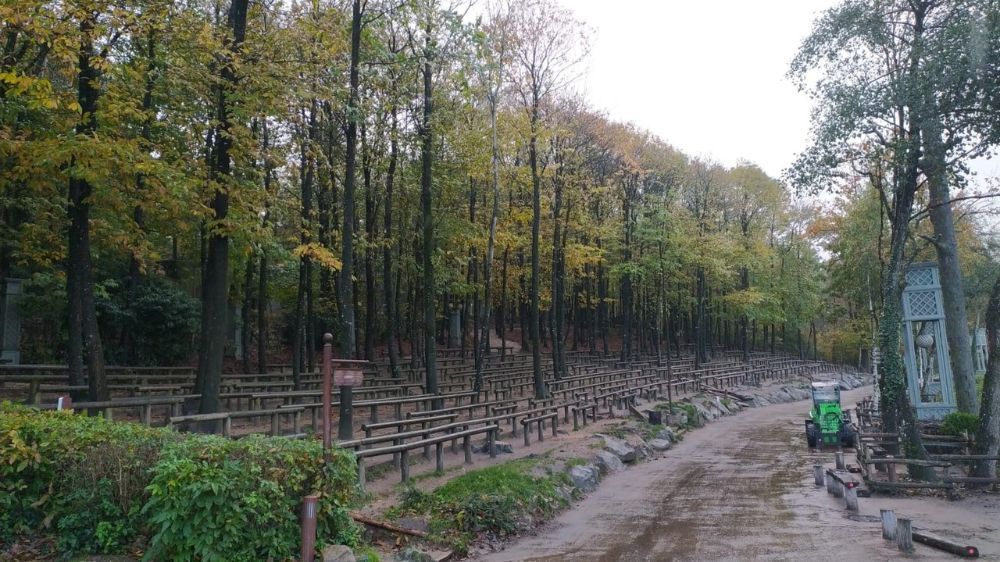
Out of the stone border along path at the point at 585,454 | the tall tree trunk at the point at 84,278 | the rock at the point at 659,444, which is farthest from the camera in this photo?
the rock at the point at 659,444

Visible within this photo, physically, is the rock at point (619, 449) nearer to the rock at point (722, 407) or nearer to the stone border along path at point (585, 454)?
the stone border along path at point (585, 454)

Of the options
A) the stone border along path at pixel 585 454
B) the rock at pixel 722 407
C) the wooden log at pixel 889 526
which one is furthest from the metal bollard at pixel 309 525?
the rock at pixel 722 407

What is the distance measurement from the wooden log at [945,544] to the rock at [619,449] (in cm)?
877

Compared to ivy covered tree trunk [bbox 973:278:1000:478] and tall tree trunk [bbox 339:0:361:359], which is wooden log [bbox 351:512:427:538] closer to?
tall tree trunk [bbox 339:0:361:359]

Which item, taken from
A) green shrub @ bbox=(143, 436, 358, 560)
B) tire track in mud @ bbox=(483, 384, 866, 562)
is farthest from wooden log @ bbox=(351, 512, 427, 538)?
green shrub @ bbox=(143, 436, 358, 560)

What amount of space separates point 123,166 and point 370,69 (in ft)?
27.1

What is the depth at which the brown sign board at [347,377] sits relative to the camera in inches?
299

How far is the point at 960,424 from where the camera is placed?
1719cm

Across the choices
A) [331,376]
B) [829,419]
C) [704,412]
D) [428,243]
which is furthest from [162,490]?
[704,412]

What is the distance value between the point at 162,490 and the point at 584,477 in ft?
33.3

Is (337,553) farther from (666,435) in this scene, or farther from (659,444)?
A: (666,435)

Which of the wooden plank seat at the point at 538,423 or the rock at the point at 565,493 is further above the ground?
the wooden plank seat at the point at 538,423

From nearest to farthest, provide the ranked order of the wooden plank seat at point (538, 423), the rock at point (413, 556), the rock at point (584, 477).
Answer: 1. the rock at point (413, 556)
2. the rock at point (584, 477)
3. the wooden plank seat at point (538, 423)

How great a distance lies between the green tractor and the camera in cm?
2208
